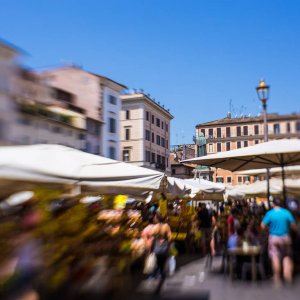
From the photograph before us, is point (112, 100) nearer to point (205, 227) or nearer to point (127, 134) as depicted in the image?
point (127, 134)

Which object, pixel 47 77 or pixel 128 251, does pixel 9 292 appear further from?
pixel 128 251

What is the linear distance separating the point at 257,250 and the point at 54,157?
4172 mm

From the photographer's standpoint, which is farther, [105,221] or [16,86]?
[105,221]

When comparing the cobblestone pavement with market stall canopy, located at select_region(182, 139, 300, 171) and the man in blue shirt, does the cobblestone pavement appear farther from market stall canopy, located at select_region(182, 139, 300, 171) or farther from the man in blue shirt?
market stall canopy, located at select_region(182, 139, 300, 171)

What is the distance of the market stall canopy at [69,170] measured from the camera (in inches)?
166

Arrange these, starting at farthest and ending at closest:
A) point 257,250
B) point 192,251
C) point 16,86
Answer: point 192,251, point 257,250, point 16,86

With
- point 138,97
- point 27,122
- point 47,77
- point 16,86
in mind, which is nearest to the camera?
point 16,86

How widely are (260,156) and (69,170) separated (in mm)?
6091

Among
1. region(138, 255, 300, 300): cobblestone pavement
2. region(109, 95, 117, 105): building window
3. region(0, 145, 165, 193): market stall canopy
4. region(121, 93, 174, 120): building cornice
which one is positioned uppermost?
region(121, 93, 174, 120): building cornice

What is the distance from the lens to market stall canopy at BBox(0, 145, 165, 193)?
422 cm

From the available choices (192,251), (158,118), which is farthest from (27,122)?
(158,118)

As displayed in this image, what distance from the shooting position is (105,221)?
7.54 metres

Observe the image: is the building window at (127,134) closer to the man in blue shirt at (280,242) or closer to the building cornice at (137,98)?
the building cornice at (137,98)

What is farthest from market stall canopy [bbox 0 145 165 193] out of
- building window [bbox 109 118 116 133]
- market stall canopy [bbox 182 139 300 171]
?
building window [bbox 109 118 116 133]
